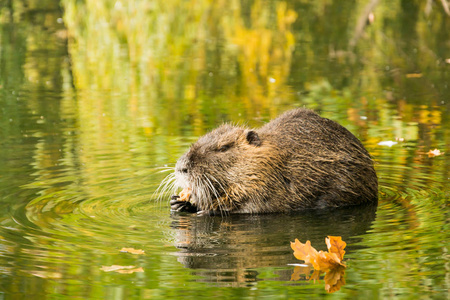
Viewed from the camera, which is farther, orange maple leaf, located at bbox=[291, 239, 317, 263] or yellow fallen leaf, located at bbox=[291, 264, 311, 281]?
orange maple leaf, located at bbox=[291, 239, 317, 263]

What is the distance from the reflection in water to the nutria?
0.11m

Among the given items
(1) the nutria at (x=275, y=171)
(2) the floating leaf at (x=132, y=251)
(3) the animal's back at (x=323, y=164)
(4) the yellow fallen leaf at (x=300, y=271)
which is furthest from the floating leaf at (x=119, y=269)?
(3) the animal's back at (x=323, y=164)

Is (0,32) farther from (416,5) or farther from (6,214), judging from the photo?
(6,214)

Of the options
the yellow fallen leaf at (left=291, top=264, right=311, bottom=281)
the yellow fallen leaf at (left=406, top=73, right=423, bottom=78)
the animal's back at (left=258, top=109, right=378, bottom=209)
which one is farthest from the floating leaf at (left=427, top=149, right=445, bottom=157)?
the yellow fallen leaf at (left=406, top=73, right=423, bottom=78)

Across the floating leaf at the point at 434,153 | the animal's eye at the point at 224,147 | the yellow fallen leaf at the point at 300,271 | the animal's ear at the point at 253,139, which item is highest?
the animal's ear at the point at 253,139

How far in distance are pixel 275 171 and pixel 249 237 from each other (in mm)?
870

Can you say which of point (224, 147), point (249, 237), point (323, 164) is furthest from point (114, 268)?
point (323, 164)

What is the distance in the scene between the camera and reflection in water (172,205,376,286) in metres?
4.17

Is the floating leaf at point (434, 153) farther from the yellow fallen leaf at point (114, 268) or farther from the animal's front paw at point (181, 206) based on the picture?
the yellow fallen leaf at point (114, 268)

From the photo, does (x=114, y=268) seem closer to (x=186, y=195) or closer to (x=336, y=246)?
(x=336, y=246)

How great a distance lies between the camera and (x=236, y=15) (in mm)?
18734

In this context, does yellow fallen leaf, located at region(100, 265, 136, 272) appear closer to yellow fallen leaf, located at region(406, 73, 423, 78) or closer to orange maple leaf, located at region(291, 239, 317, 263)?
orange maple leaf, located at region(291, 239, 317, 263)

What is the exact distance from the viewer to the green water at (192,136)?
13.6 feet

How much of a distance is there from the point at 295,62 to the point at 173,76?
235 centimetres
